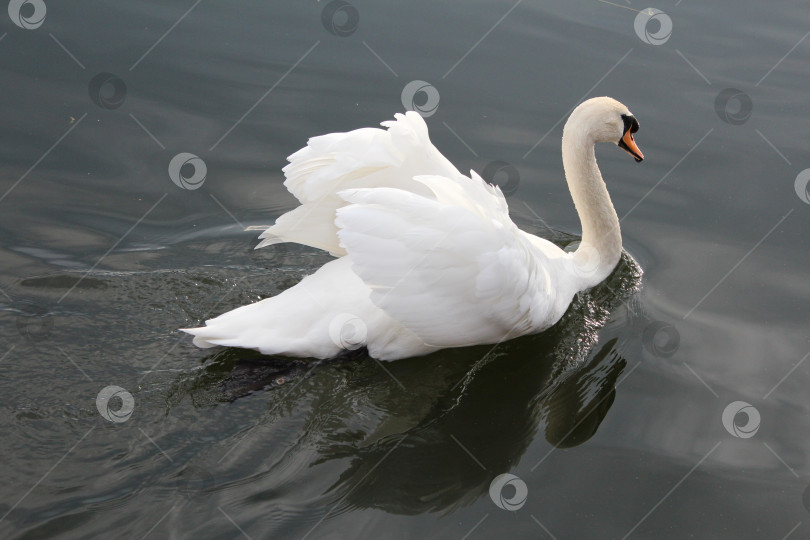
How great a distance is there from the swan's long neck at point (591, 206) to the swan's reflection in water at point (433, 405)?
597mm

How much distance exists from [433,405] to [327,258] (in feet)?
5.64

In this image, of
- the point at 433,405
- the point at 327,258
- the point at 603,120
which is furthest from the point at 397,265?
the point at 603,120

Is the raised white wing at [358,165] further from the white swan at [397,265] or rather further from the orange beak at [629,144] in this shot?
the orange beak at [629,144]

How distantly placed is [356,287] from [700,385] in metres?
2.34

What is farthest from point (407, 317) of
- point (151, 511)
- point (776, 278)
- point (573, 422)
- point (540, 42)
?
point (540, 42)

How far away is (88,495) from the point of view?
453 cm

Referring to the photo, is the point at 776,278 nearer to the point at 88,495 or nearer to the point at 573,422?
the point at 573,422

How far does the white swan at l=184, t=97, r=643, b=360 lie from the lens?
489 centimetres

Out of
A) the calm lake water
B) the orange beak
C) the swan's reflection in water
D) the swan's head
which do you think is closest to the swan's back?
the swan's reflection in water

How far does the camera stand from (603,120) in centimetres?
646

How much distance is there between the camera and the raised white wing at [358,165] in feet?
17.8

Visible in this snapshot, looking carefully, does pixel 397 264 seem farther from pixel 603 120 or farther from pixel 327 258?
pixel 603 120

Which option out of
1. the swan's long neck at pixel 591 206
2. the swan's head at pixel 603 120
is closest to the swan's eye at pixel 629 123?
the swan's head at pixel 603 120

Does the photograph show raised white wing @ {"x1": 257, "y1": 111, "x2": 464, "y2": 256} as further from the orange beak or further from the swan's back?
the orange beak
